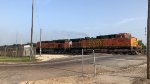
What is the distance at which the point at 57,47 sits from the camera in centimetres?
7288

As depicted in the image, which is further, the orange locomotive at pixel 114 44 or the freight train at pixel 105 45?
the freight train at pixel 105 45

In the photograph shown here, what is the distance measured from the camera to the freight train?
52.1 meters

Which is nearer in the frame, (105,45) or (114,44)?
(114,44)

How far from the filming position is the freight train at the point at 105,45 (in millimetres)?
52094

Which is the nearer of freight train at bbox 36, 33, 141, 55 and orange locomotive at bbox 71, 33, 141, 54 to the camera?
orange locomotive at bbox 71, 33, 141, 54

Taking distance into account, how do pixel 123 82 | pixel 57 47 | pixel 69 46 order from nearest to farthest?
pixel 123 82, pixel 69 46, pixel 57 47

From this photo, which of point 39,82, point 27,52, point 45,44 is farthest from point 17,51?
point 39,82

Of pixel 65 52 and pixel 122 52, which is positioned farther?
pixel 65 52

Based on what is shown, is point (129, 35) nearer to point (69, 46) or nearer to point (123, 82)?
point (69, 46)

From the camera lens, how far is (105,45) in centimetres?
5634

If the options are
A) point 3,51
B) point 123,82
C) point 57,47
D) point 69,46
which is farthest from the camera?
point 57,47

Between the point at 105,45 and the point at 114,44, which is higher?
the point at 114,44

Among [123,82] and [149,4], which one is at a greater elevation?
[149,4]

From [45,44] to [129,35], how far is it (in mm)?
30964
